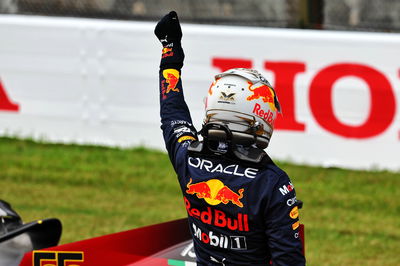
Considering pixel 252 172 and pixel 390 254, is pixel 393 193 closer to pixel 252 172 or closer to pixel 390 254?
pixel 390 254

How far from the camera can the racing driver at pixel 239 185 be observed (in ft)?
10.6

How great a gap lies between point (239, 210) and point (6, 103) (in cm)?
683

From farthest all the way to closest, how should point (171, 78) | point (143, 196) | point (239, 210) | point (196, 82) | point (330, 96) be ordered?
point (196, 82) < point (330, 96) < point (143, 196) < point (171, 78) < point (239, 210)

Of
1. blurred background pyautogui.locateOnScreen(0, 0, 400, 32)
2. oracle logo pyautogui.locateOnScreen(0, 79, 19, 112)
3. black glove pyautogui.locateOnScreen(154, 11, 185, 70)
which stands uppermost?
black glove pyautogui.locateOnScreen(154, 11, 185, 70)

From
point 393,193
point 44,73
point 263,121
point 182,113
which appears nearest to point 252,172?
point 263,121

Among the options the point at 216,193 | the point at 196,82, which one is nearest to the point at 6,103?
the point at 196,82

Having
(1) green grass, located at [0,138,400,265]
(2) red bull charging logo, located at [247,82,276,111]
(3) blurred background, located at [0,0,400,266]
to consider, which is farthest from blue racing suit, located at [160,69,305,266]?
(3) blurred background, located at [0,0,400,266]

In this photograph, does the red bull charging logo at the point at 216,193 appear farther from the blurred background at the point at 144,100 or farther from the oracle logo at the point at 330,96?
the oracle logo at the point at 330,96

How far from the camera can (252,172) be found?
3.30m

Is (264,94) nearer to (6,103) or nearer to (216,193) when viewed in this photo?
(216,193)

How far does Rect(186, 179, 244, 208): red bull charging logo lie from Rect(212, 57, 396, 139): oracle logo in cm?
540

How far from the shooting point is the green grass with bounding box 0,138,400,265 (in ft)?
23.5

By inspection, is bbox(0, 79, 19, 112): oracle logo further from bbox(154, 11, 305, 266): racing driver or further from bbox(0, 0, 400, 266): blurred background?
bbox(154, 11, 305, 266): racing driver

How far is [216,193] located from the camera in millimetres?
3346
